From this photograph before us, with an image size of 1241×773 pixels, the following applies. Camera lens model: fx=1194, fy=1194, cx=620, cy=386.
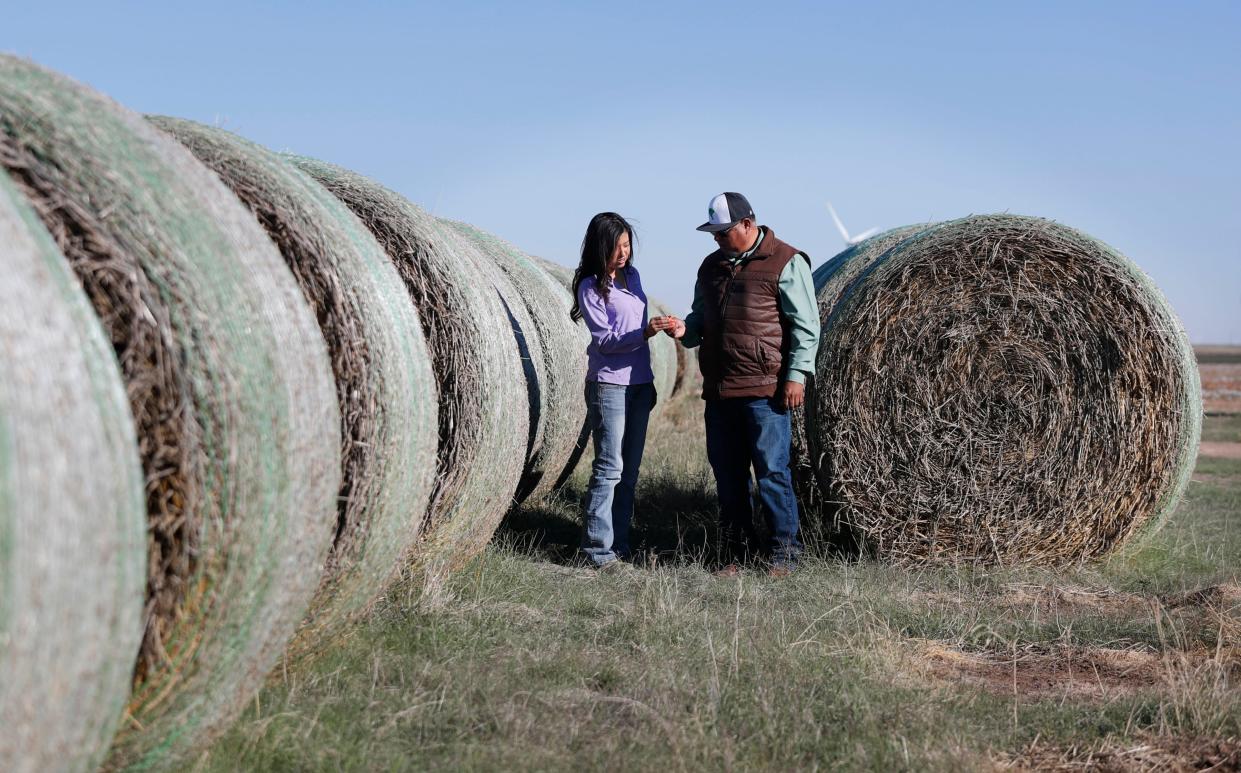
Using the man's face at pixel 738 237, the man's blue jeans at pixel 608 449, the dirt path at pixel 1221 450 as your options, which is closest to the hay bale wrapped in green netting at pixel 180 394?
the man's blue jeans at pixel 608 449

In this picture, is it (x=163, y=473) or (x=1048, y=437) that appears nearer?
(x=163, y=473)

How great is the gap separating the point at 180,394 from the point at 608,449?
3.70 meters

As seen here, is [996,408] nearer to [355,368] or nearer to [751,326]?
[751,326]

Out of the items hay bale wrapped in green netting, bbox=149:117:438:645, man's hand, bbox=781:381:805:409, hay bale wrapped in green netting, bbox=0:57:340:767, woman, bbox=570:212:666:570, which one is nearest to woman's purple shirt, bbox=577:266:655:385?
woman, bbox=570:212:666:570

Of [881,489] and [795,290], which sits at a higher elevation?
[795,290]

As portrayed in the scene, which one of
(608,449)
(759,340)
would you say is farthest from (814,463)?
(608,449)

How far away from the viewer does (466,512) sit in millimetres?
5242

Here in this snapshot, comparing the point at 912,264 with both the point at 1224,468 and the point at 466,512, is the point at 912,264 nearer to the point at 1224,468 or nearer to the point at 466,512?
the point at 466,512

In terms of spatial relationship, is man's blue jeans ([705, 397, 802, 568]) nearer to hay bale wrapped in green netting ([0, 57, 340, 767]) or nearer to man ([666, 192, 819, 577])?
man ([666, 192, 819, 577])

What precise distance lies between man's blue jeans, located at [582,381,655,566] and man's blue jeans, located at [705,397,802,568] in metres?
0.42

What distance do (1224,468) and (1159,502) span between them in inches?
281

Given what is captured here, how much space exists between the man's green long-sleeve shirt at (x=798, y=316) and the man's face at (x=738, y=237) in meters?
0.04

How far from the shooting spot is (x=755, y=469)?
6359 millimetres

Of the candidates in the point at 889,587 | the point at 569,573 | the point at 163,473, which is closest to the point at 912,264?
Answer: the point at 889,587
